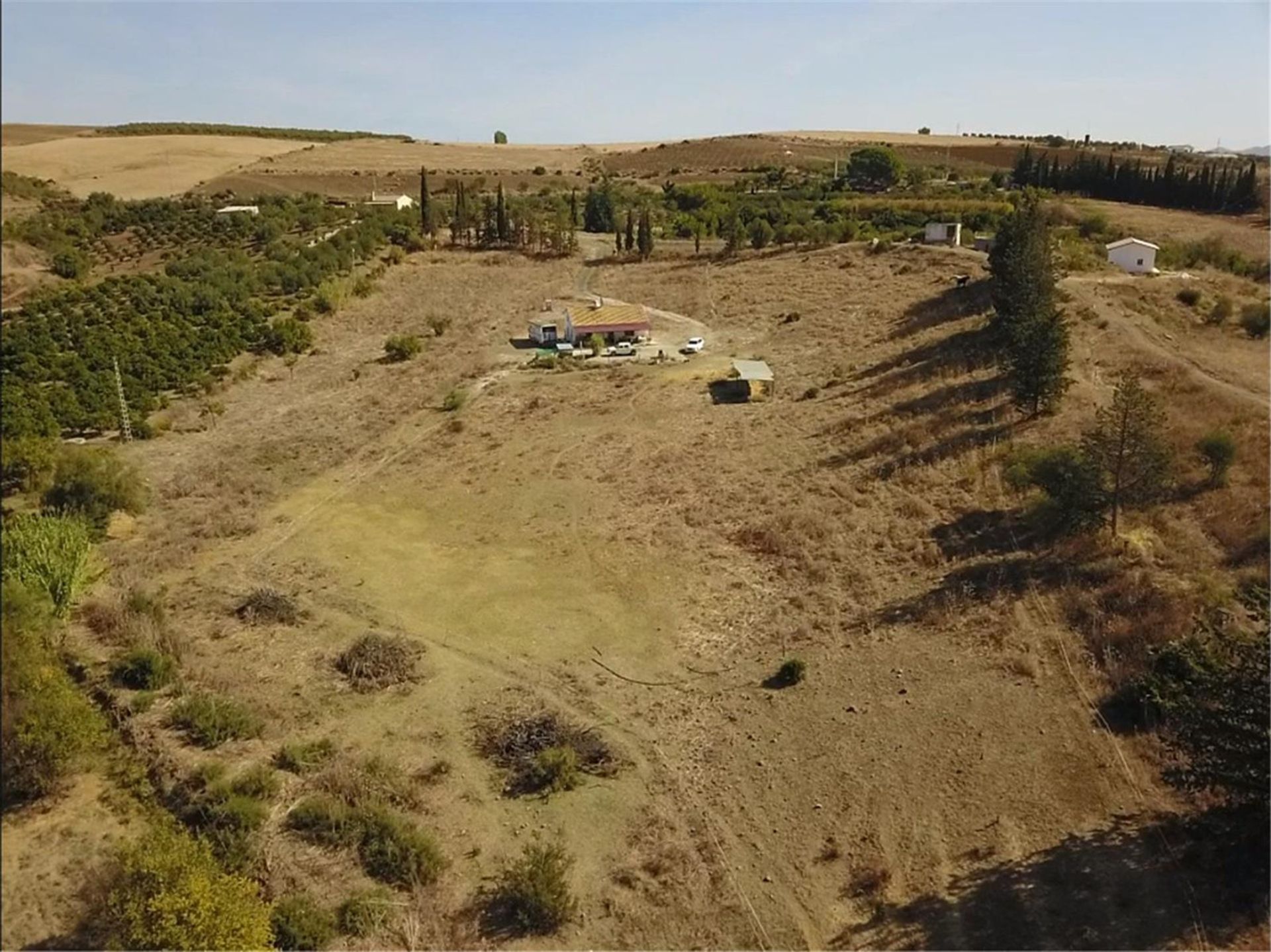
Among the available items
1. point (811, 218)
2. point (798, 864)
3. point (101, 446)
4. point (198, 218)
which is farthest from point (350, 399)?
point (811, 218)

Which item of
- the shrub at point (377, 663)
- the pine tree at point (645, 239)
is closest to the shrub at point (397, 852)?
the shrub at point (377, 663)

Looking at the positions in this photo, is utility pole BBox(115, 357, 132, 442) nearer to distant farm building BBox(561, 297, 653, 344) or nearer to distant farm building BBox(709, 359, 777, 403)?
distant farm building BBox(561, 297, 653, 344)

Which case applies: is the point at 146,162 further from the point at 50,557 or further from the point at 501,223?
the point at 50,557

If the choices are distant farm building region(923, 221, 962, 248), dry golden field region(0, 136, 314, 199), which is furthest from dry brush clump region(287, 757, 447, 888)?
dry golden field region(0, 136, 314, 199)

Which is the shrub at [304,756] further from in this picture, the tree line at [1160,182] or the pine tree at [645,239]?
the tree line at [1160,182]

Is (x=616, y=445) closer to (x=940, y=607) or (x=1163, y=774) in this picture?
(x=940, y=607)

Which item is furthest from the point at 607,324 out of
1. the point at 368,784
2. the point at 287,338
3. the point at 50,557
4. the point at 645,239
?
the point at 368,784
